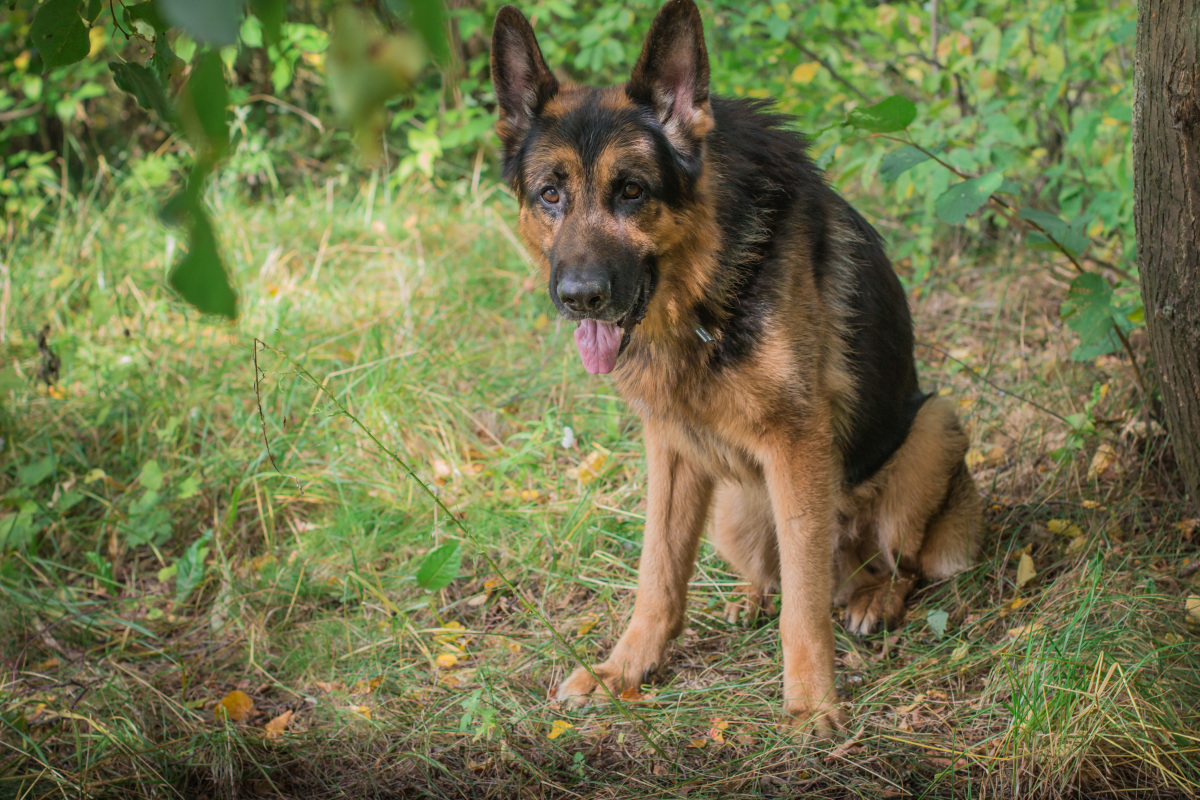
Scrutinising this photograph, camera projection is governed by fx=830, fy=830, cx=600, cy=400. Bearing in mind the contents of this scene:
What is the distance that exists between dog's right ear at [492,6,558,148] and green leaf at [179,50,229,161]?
222 centimetres

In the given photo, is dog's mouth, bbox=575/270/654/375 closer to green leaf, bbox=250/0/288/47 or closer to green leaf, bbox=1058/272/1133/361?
green leaf, bbox=1058/272/1133/361

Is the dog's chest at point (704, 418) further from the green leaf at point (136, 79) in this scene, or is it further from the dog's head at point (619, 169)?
the green leaf at point (136, 79)

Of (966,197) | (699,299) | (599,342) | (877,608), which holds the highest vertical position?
(966,197)

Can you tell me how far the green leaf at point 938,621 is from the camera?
2.92m

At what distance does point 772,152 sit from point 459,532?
6.54 ft

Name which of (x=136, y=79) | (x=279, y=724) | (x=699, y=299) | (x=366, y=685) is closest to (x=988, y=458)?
(x=699, y=299)

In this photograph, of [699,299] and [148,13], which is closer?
[148,13]

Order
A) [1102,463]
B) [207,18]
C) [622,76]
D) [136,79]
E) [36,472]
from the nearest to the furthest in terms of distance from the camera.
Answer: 1. [207,18]
2. [136,79]
3. [1102,463]
4. [36,472]
5. [622,76]

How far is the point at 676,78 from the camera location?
2.52 meters

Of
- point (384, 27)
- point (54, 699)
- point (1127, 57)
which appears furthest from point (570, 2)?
point (384, 27)

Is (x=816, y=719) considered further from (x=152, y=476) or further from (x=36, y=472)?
(x=36, y=472)

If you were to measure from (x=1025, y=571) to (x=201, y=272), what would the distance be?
3.13 meters

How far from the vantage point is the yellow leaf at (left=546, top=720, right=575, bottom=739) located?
99.7 inches

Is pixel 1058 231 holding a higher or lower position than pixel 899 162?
lower
